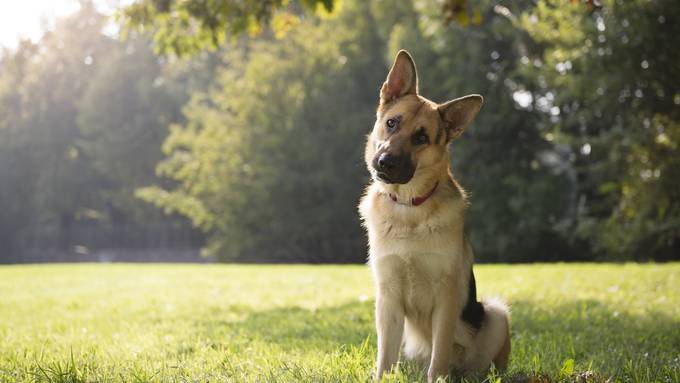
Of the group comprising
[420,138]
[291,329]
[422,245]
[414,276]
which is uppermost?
[420,138]

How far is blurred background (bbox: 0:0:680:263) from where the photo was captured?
15828 mm

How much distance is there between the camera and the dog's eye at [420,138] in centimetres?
411

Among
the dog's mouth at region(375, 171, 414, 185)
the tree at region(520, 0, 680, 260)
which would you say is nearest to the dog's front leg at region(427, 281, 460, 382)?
the dog's mouth at region(375, 171, 414, 185)

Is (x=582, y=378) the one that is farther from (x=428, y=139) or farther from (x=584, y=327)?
(x=584, y=327)

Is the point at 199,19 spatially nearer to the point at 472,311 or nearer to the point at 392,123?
the point at 392,123

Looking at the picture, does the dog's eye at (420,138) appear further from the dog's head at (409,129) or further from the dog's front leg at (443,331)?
the dog's front leg at (443,331)

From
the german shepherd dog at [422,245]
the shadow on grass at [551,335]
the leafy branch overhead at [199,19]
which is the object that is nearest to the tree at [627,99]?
the leafy branch overhead at [199,19]

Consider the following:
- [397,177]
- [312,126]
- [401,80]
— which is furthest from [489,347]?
[312,126]

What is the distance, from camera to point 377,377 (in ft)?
13.0

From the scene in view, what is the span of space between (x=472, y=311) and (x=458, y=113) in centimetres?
131

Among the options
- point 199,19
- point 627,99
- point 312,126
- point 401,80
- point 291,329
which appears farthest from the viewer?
point 312,126

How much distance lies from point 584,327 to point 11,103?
46567 mm

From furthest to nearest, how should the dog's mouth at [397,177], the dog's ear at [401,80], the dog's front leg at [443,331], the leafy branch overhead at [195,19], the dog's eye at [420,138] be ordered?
the leafy branch overhead at [195,19] < the dog's ear at [401,80] < the dog's eye at [420,138] < the dog's mouth at [397,177] < the dog's front leg at [443,331]

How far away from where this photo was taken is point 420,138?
13.5ft
